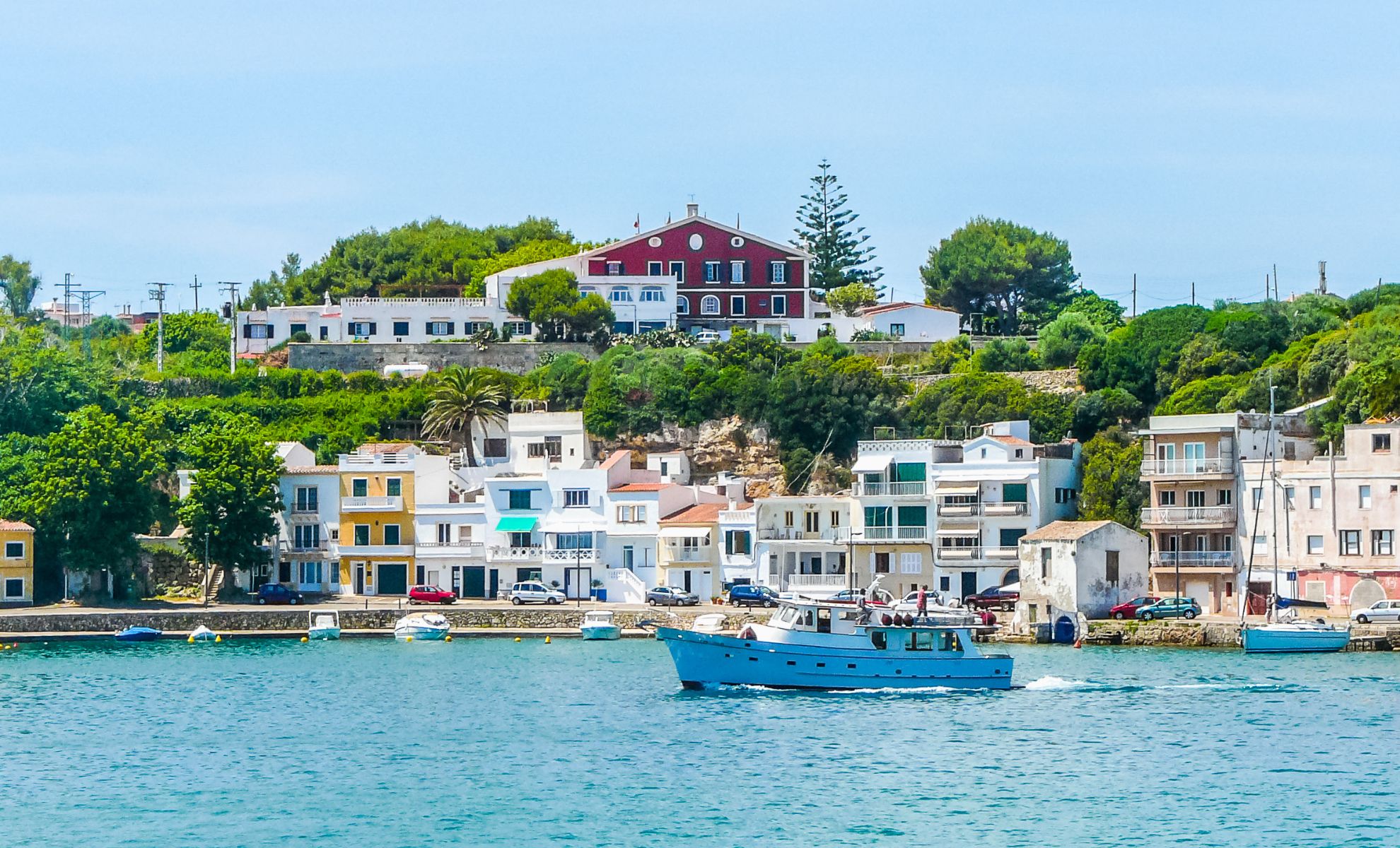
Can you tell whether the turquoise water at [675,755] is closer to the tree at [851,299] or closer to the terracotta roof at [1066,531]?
the terracotta roof at [1066,531]

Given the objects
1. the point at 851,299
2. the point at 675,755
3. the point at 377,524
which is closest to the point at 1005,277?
the point at 851,299

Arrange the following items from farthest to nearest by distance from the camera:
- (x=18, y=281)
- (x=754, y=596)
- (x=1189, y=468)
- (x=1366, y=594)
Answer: (x=18, y=281) < (x=754, y=596) < (x=1189, y=468) < (x=1366, y=594)

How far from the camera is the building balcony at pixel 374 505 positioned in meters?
82.2

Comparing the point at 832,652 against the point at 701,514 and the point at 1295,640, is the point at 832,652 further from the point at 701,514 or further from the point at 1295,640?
the point at 701,514

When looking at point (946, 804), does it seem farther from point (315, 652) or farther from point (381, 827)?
point (315, 652)

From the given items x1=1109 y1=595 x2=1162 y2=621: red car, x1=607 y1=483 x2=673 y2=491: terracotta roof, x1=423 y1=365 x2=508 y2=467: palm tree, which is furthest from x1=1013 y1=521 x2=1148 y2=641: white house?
x1=423 y1=365 x2=508 y2=467: palm tree

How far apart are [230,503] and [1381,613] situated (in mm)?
39527

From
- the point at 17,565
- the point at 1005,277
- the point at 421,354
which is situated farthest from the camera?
the point at 1005,277

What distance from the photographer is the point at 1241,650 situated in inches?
2672

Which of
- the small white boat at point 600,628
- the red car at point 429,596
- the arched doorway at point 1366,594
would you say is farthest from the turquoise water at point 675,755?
the red car at point 429,596

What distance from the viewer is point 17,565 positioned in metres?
77.8

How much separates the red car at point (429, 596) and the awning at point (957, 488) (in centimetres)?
1797

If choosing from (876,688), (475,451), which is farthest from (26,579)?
(876,688)

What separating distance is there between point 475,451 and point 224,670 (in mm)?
25679
